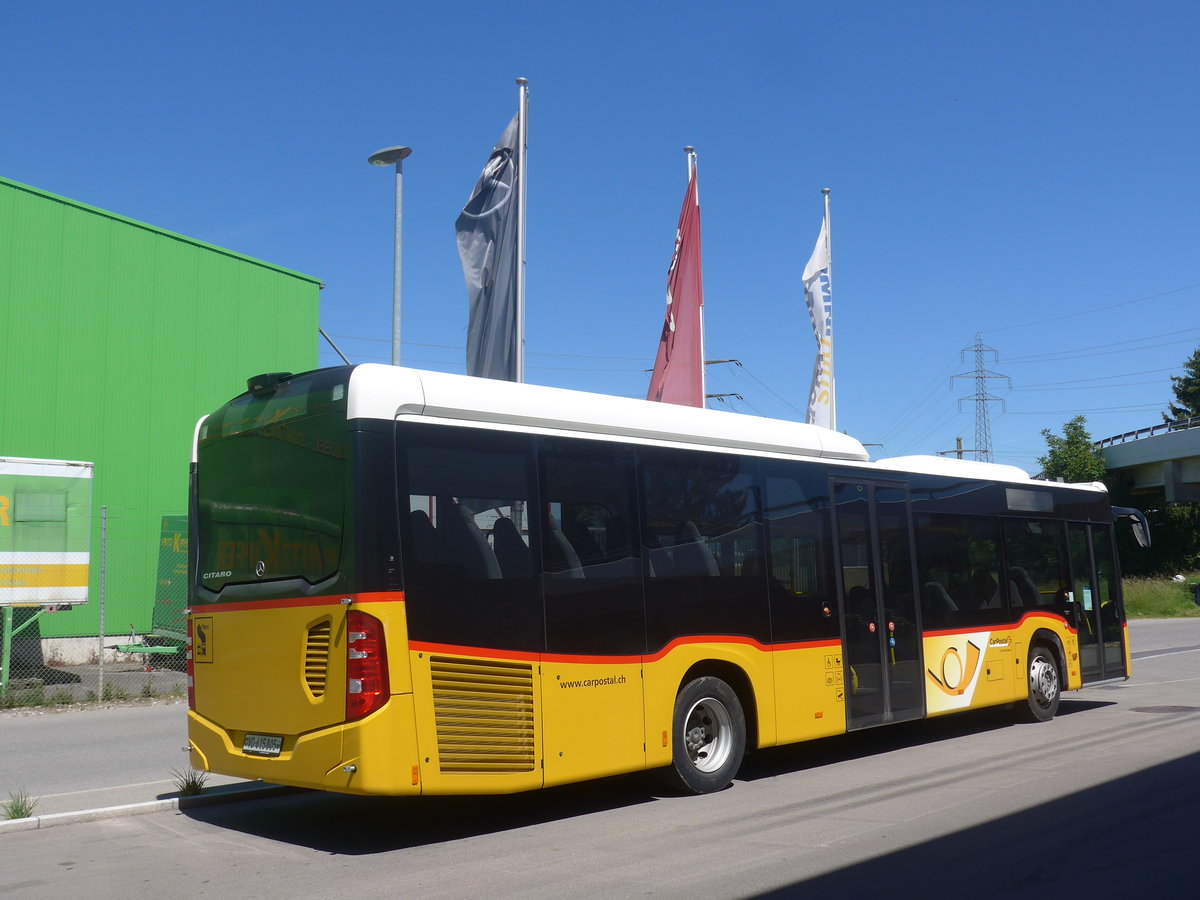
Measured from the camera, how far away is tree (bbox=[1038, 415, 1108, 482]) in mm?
54781

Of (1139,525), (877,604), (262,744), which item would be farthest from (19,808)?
(1139,525)

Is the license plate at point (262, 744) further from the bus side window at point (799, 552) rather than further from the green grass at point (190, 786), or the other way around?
the bus side window at point (799, 552)

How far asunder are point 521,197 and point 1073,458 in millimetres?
45599

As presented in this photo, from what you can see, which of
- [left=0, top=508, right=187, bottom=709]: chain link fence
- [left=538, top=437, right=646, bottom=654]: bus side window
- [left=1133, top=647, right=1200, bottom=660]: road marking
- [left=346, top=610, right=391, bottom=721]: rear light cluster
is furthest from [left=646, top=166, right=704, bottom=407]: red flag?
[left=346, top=610, right=391, bottom=721]: rear light cluster

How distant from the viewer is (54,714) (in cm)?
1599

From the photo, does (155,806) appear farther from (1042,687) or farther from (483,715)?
(1042,687)

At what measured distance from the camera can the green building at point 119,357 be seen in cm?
2289

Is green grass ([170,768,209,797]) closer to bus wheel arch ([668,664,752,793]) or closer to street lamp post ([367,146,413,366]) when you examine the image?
bus wheel arch ([668,664,752,793])

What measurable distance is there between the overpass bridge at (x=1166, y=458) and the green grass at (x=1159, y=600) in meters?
4.01

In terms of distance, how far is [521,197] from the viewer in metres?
17.5

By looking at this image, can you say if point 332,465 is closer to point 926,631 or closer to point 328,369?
point 328,369

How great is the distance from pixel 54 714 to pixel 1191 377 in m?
81.4

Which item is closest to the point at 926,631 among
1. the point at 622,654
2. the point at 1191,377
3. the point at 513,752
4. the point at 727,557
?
the point at 727,557

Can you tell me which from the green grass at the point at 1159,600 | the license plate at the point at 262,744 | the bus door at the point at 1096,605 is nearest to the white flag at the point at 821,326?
the bus door at the point at 1096,605
